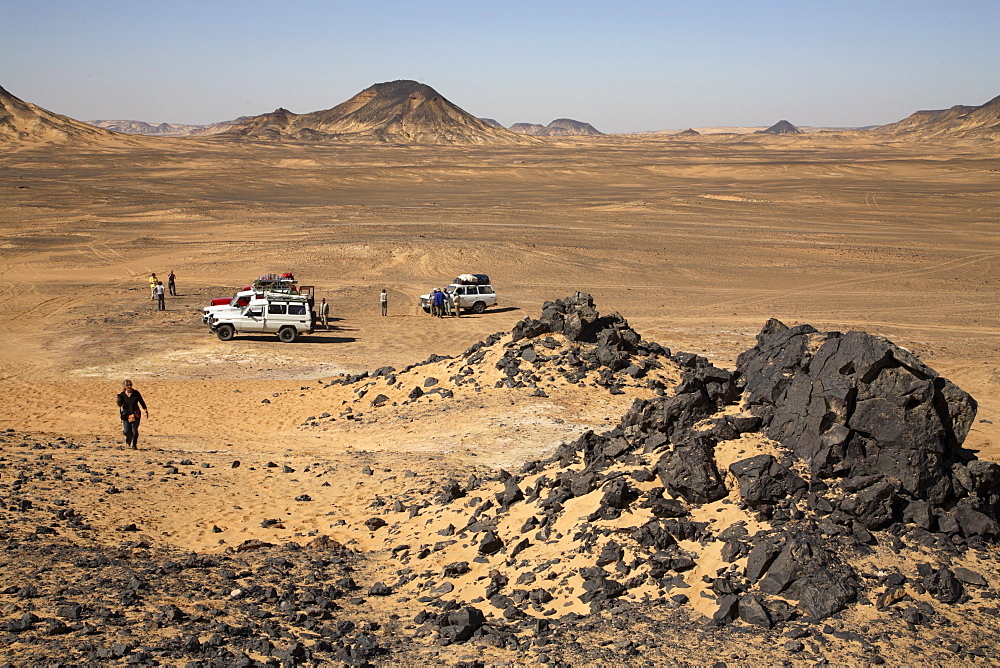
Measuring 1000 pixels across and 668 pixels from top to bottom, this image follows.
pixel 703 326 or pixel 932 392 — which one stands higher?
pixel 932 392

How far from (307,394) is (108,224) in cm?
4490

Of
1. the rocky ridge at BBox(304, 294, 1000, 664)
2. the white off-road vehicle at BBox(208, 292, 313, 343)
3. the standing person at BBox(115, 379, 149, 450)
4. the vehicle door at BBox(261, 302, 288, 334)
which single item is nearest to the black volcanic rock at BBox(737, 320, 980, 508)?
the rocky ridge at BBox(304, 294, 1000, 664)

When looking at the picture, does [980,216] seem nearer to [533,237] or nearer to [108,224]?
[533,237]

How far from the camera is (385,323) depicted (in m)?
33.2

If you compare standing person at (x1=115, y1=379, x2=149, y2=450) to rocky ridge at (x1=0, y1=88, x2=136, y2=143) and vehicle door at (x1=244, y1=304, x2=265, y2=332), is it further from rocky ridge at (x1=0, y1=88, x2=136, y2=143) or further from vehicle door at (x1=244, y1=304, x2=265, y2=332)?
rocky ridge at (x1=0, y1=88, x2=136, y2=143)

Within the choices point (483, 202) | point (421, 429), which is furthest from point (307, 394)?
point (483, 202)

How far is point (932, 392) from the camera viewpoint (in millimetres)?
10664

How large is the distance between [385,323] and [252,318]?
563cm

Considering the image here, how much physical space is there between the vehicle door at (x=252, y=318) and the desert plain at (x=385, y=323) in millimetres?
628

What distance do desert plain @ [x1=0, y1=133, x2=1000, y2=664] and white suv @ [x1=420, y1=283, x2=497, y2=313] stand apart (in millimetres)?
546

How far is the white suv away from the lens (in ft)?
113

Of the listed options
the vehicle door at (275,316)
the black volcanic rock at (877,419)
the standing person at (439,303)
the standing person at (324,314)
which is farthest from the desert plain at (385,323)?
the black volcanic rock at (877,419)

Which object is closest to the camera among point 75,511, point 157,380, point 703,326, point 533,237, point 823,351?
point 823,351

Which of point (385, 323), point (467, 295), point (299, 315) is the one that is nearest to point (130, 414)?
point (299, 315)
